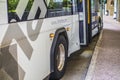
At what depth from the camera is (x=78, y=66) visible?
23.5ft

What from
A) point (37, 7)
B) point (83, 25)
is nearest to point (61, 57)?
point (37, 7)

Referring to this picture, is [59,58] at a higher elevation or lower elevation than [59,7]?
lower

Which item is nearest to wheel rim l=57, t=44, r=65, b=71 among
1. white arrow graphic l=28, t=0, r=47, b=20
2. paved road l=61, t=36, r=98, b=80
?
paved road l=61, t=36, r=98, b=80

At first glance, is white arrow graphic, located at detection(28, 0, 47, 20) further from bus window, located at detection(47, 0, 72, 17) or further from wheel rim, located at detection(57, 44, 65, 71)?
wheel rim, located at detection(57, 44, 65, 71)

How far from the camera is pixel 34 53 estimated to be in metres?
4.38

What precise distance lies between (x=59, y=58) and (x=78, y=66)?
49.0 inches

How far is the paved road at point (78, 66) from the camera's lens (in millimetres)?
6215

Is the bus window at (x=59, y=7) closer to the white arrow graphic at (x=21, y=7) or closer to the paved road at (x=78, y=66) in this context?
the white arrow graphic at (x=21, y=7)

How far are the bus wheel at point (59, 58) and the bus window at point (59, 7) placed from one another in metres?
0.56

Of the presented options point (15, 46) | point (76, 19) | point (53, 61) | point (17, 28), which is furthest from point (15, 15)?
point (76, 19)

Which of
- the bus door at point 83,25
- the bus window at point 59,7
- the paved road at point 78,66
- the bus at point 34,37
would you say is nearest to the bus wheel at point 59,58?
the bus at point 34,37

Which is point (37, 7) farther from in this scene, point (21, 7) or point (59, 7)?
point (59, 7)

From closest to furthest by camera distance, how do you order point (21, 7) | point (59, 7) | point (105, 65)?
point (21, 7)
point (59, 7)
point (105, 65)

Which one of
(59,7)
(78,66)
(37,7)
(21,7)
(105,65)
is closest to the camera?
(21,7)
